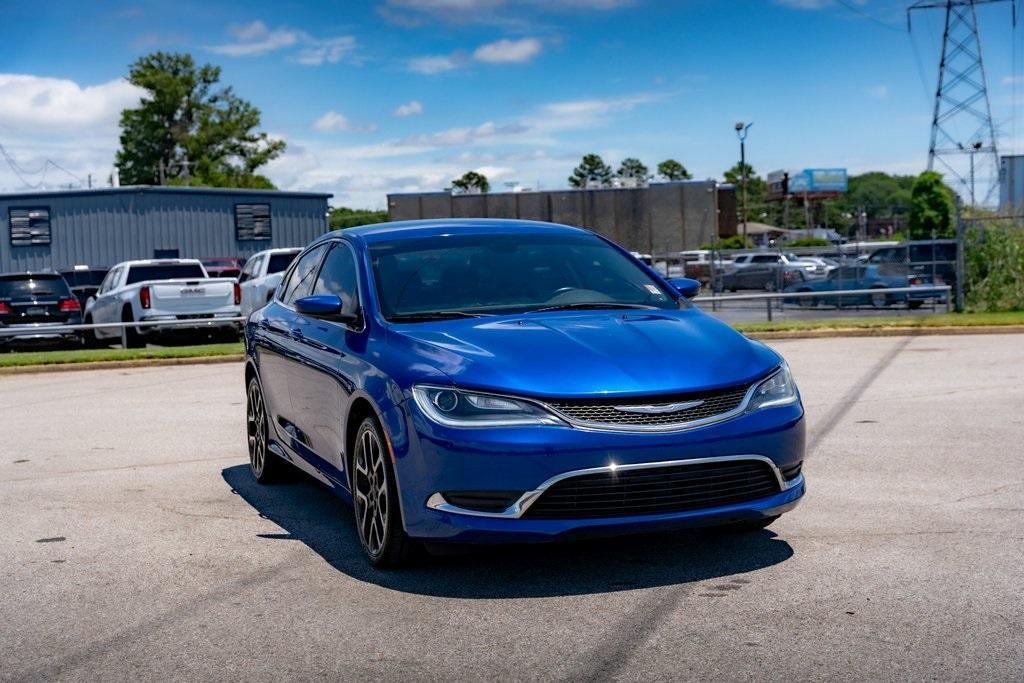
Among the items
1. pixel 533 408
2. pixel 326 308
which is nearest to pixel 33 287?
pixel 326 308

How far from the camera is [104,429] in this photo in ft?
38.8

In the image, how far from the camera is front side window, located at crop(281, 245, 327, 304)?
26.5 feet

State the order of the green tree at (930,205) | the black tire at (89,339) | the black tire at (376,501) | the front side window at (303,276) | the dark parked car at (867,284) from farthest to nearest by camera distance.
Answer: the green tree at (930,205)
the dark parked car at (867,284)
the black tire at (89,339)
the front side window at (303,276)
the black tire at (376,501)

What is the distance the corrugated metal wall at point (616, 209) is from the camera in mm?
75312

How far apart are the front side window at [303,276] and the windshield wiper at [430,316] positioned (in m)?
1.71

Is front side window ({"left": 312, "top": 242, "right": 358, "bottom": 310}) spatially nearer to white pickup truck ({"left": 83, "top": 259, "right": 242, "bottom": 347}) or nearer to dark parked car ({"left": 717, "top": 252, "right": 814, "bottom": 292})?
white pickup truck ({"left": 83, "top": 259, "right": 242, "bottom": 347})

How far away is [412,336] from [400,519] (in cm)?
85

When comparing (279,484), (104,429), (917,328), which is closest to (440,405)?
(279,484)

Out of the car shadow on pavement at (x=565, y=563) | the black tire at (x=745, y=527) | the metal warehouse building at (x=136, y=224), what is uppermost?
the metal warehouse building at (x=136, y=224)

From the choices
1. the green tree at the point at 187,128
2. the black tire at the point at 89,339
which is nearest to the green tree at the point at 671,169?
the green tree at the point at 187,128

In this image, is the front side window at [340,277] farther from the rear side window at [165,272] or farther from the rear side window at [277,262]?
the rear side window at [165,272]

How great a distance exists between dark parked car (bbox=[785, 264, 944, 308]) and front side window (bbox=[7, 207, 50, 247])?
27.6 meters

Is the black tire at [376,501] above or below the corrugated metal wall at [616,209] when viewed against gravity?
below

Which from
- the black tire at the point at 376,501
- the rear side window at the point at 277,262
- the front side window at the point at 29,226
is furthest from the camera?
the front side window at the point at 29,226
